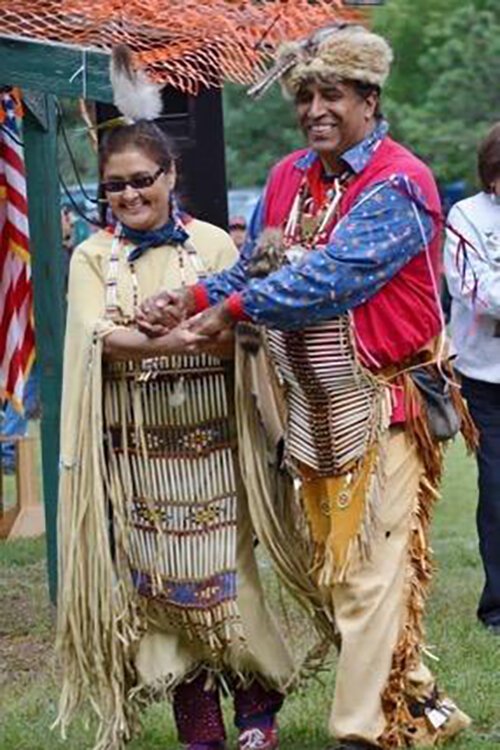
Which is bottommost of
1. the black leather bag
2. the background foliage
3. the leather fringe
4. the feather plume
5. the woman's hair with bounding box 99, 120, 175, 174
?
the leather fringe

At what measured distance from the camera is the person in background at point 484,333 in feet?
25.3

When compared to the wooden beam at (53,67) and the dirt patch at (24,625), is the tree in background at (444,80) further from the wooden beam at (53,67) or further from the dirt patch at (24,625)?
the wooden beam at (53,67)

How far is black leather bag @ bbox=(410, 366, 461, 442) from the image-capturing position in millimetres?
5586

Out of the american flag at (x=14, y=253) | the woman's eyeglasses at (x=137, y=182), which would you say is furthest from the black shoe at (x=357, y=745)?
the american flag at (x=14, y=253)

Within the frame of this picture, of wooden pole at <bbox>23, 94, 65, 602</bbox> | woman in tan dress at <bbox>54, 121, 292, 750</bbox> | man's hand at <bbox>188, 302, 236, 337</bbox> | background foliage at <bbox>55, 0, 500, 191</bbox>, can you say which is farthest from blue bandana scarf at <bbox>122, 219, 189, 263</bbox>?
background foliage at <bbox>55, 0, 500, 191</bbox>

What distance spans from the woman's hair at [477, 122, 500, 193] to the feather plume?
2.29 metres

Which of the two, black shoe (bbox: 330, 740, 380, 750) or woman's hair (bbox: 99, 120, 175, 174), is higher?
woman's hair (bbox: 99, 120, 175, 174)

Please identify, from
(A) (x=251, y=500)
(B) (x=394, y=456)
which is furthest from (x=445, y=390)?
(A) (x=251, y=500)

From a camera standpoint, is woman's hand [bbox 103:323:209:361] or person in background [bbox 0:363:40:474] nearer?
woman's hand [bbox 103:323:209:361]

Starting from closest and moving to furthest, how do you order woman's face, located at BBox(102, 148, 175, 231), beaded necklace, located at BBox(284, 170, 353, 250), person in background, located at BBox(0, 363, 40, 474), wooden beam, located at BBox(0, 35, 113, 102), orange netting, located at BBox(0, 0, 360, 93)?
beaded necklace, located at BBox(284, 170, 353, 250)
woman's face, located at BBox(102, 148, 175, 231)
wooden beam, located at BBox(0, 35, 113, 102)
orange netting, located at BBox(0, 0, 360, 93)
person in background, located at BBox(0, 363, 40, 474)

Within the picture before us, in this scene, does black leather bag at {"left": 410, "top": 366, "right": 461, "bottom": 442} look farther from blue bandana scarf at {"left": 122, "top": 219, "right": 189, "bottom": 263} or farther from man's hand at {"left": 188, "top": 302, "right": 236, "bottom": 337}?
blue bandana scarf at {"left": 122, "top": 219, "right": 189, "bottom": 263}

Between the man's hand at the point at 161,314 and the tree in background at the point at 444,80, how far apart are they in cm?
2673

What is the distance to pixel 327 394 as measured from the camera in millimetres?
5477

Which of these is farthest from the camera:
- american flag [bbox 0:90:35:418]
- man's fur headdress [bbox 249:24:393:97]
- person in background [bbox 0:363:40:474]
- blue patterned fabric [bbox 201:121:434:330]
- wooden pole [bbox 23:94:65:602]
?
person in background [bbox 0:363:40:474]
